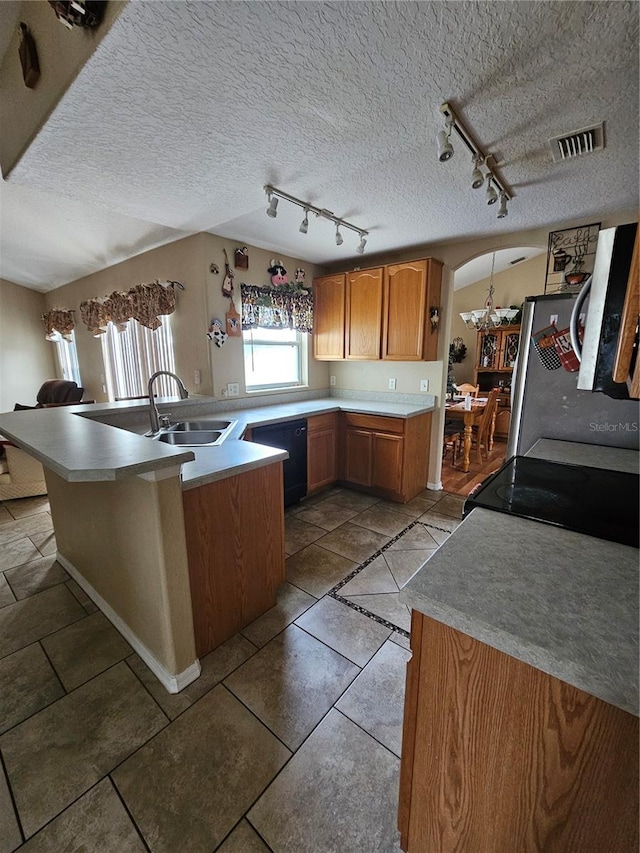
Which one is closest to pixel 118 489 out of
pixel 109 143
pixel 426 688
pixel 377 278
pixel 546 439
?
pixel 426 688

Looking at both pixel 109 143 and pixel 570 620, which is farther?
pixel 109 143

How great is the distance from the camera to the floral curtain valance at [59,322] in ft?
17.6

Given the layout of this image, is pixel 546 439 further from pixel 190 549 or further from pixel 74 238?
pixel 74 238

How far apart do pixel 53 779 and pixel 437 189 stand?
3165 millimetres

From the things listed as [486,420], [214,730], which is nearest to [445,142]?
[214,730]

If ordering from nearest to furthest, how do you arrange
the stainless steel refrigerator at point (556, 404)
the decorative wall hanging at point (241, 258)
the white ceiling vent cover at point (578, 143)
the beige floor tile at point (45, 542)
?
the white ceiling vent cover at point (578, 143) → the stainless steel refrigerator at point (556, 404) → the beige floor tile at point (45, 542) → the decorative wall hanging at point (241, 258)

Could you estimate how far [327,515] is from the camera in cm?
313

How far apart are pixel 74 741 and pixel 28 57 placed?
2.68 m

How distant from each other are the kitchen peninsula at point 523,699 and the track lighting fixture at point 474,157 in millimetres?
1518

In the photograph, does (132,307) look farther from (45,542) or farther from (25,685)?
(25,685)

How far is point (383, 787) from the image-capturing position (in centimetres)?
119

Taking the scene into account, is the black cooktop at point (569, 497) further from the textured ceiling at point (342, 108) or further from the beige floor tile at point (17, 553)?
the beige floor tile at point (17, 553)

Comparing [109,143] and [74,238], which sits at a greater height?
[74,238]

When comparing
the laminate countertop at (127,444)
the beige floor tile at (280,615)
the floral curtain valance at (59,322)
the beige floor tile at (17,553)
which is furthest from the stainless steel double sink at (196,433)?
the floral curtain valance at (59,322)
